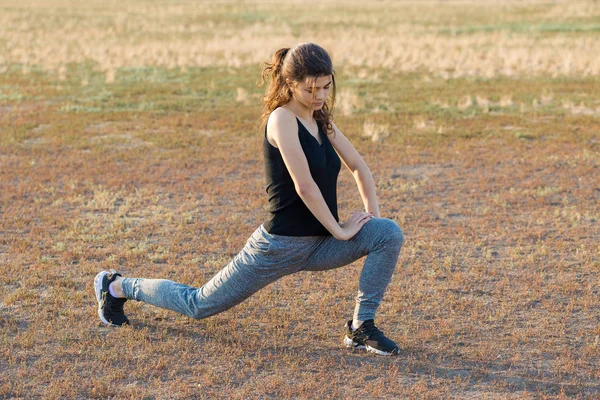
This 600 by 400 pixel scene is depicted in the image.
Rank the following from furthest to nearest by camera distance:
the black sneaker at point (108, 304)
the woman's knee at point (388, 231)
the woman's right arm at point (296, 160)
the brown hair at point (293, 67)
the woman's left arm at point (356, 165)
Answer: the black sneaker at point (108, 304) → the woman's left arm at point (356, 165) → the woman's knee at point (388, 231) → the woman's right arm at point (296, 160) → the brown hair at point (293, 67)

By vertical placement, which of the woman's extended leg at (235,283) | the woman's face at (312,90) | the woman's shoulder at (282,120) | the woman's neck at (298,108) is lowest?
the woman's extended leg at (235,283)

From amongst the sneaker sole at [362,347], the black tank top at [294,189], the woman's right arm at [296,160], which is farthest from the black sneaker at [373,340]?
the woman's right arm at [296,160]

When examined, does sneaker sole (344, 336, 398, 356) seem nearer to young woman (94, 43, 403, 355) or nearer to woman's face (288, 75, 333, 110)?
young woman (94, 43, 403, 355)

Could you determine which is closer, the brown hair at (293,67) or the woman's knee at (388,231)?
the brown hair at (293,67)

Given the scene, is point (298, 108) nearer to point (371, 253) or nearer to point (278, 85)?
point (278, 85)

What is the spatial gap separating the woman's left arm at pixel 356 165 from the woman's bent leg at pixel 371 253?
0.92ft

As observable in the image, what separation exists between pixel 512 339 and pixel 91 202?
5.66m

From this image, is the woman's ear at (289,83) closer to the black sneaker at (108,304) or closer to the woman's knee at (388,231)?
the woman's knee at (388,231)

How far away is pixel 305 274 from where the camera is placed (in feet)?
22.7

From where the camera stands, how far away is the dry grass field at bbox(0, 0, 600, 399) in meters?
4.94

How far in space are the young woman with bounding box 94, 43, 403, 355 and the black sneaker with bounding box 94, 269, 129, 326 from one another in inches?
16.0

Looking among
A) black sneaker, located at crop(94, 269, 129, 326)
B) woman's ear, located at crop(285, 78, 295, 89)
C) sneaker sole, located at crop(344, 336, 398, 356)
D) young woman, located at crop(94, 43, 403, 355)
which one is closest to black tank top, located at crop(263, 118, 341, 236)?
young woman, located at crop(94, 43, 403, 355)

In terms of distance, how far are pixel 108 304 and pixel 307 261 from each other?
1.54 metres

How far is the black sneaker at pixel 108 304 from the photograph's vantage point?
5.54m
